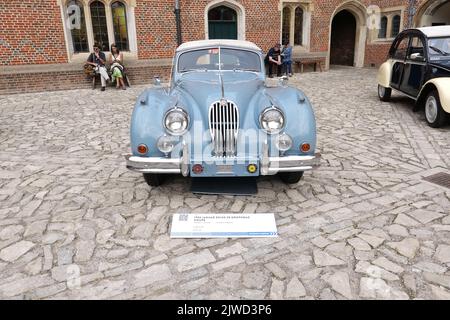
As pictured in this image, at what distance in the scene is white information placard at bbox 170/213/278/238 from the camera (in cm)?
321

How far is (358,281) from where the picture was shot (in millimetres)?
2584

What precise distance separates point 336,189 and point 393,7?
55.4 ft

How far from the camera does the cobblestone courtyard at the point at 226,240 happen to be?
2.57 metres

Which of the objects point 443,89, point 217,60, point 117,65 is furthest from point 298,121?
point 117,65

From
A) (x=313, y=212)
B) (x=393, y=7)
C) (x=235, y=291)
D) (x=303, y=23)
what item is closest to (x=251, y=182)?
(x=313, y=212)

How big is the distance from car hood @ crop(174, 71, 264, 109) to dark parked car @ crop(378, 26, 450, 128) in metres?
4.08

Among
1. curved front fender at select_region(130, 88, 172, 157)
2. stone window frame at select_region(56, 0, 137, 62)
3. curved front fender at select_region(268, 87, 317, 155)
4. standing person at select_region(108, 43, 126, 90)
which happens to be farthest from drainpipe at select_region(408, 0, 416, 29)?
curved front fender at select_region(130, 88, 172, 157)

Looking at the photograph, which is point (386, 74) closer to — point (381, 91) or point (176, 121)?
point (381, 91)

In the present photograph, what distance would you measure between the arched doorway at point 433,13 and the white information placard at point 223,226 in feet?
56.2

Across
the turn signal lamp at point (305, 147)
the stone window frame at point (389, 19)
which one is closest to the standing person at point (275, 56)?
the stone window frame at point (389, 19)

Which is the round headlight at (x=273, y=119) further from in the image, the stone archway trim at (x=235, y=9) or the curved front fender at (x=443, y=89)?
the stone archway trim at (x=235, y=9)

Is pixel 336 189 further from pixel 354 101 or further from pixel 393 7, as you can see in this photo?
pixel 393 7

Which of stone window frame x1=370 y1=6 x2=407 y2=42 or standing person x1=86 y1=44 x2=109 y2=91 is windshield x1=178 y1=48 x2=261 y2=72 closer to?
standing person x1=86 y1=44 x2=109 y2=91

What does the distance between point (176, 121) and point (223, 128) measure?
0.51m
